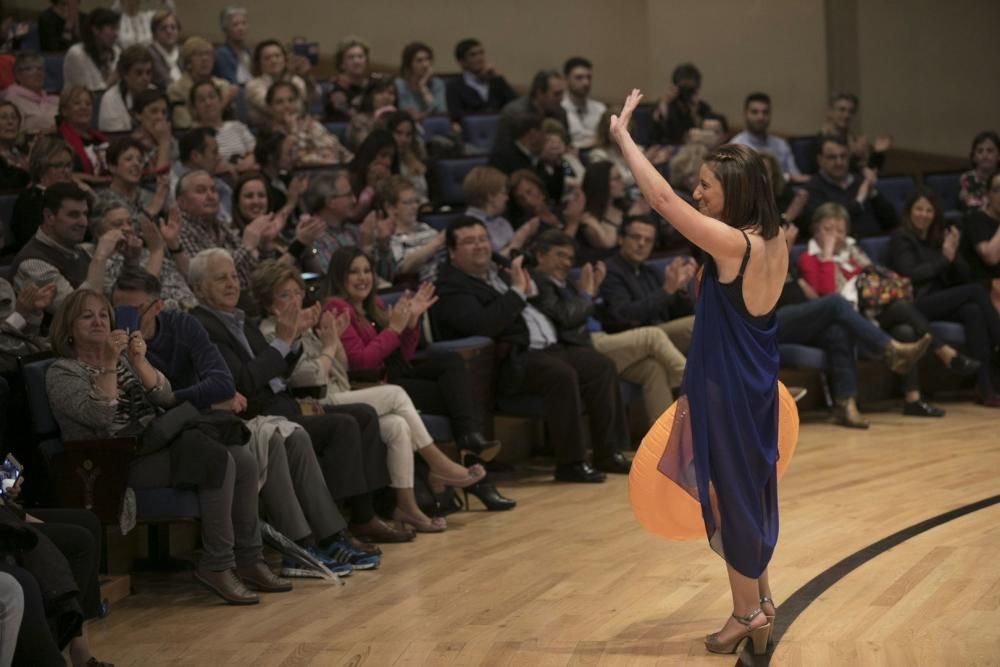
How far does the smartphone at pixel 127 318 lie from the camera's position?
4.68 m

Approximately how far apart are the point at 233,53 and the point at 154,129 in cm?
212

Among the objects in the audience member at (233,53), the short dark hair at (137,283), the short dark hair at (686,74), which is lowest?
the short dark hair at (137,283)

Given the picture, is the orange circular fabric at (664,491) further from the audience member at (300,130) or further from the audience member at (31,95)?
the audience member at (31,95)

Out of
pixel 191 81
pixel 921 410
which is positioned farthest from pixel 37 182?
pixel 921 410

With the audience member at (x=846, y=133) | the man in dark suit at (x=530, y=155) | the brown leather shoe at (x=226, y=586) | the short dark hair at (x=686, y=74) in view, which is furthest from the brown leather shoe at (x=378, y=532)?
the audience member at (x=846, y=133)

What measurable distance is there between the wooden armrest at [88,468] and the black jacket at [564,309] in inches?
97.2

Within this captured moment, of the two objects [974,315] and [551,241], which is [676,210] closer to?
[551,241]

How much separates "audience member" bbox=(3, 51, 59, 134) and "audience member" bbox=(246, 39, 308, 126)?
3.32 ft

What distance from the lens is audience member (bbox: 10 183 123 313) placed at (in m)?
5.20

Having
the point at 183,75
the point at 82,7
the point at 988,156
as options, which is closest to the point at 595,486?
the point at 183,75

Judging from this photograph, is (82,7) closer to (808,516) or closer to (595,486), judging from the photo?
(595,486)

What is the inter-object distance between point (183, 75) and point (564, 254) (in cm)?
244

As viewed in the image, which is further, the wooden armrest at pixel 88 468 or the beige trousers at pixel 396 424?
the beige trousers at pixel 396 424

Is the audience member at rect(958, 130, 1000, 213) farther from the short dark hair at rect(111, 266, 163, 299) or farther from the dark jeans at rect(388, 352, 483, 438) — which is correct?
the short dark hair at rect(111, 266, 163, 299)
